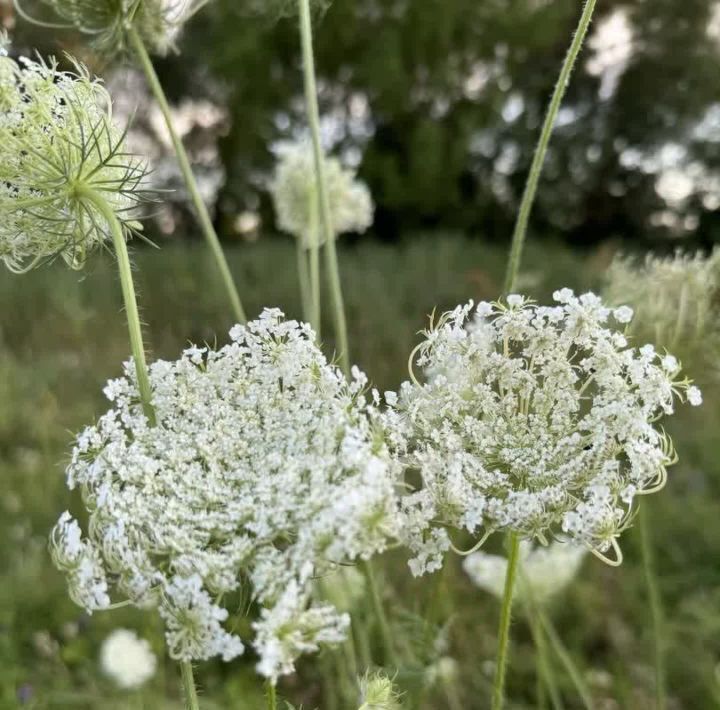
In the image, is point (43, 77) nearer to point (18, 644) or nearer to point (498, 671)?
point (498, 671)

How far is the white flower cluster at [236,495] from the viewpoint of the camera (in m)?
0.55

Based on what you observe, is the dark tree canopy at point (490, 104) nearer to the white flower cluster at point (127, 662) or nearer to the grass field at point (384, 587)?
the grass field at point (384, 587)

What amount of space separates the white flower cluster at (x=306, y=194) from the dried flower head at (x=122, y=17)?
0.70 m

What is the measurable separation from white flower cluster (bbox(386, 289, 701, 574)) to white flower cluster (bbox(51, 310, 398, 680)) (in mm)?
60

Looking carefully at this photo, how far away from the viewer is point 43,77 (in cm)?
78

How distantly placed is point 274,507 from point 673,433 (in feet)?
14.0

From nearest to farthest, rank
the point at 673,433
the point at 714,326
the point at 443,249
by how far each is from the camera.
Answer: the point at 714,326
the point at 673,433
the point at 443,249

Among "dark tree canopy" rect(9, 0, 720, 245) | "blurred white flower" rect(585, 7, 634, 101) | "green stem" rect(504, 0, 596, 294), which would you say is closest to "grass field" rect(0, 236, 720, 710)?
"green stem" rect(504, 0, 596, 294)

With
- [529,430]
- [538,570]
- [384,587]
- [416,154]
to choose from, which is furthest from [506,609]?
[416,154]

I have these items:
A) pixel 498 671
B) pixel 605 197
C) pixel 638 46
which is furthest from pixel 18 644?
pixel 638 46

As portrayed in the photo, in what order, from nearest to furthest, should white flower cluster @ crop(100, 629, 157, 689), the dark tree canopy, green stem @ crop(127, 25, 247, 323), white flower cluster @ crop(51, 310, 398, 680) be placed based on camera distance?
white flower cluster @ crop(51, 310, 398, 680)
green stem @ crop(127, 25, 247, 323)
white flower cluster @ crop(100, 629, 157, 689)
the dark tree canopy

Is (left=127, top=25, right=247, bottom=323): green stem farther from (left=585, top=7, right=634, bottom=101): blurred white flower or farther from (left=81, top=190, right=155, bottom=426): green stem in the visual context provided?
(left=585, top=7, right=634, bottom=101): blurred white flower

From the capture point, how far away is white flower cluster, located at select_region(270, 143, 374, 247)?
199cm

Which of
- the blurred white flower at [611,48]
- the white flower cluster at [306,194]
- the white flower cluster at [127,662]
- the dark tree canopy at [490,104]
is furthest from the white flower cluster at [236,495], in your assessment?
the blurred white flower at [611,48]
